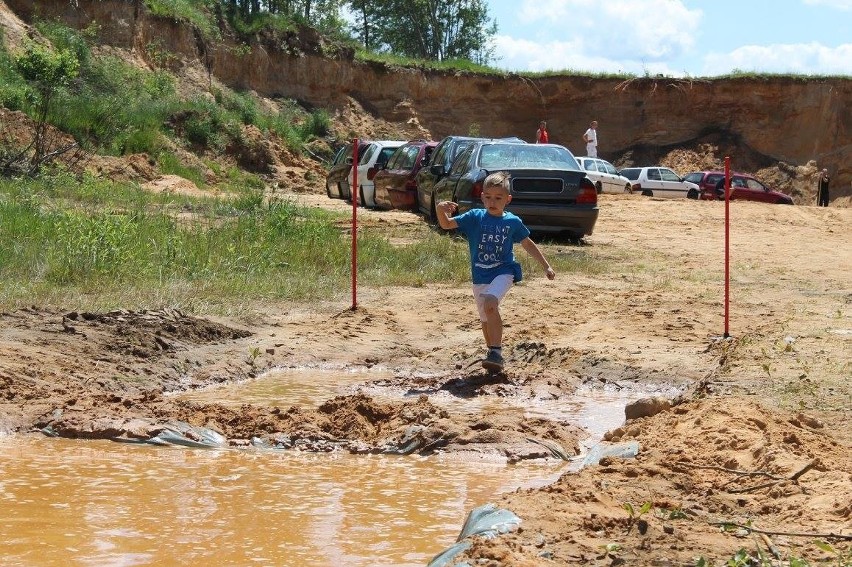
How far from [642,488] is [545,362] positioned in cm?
430

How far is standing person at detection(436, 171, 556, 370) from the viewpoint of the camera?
838cm

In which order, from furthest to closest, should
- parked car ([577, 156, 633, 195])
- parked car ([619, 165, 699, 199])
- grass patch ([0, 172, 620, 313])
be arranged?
1. parked car ([619, 165, 699, 199])
2. parked car ([577, 156, 633, 195])
3. grass patch ([0, 172, 620, 313])

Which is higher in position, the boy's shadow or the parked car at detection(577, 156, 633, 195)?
the parked car at detection(577, 156, 633, 195)

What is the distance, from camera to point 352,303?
11289mm

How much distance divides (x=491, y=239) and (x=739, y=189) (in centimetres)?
2921

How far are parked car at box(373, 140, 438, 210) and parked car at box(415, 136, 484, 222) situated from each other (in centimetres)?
100

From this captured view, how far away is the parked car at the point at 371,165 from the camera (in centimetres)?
2598

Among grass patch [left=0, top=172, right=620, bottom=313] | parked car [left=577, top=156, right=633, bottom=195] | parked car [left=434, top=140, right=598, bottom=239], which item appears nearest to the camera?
grass patch [left=0, top=172, right=620, bottom=313]

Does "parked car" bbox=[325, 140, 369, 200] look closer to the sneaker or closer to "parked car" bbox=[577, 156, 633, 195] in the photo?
"parked car" bbox=[577, 156, 633, 195]

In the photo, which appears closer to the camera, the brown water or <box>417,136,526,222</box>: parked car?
the brown water

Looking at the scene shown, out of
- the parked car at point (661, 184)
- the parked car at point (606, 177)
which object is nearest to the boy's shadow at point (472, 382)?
the parked car at point (606, 177)

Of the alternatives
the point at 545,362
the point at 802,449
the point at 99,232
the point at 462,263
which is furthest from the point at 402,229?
the point at 802,449

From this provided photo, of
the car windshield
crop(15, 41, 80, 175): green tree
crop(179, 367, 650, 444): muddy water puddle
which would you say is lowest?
crop(179, 367, 650, 444): muddy water puddle

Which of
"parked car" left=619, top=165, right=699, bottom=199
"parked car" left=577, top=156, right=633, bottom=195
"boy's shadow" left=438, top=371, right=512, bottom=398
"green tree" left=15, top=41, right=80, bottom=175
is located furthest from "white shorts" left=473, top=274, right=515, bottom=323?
"parked car" left=619, top=165, right=699, bottom=199
